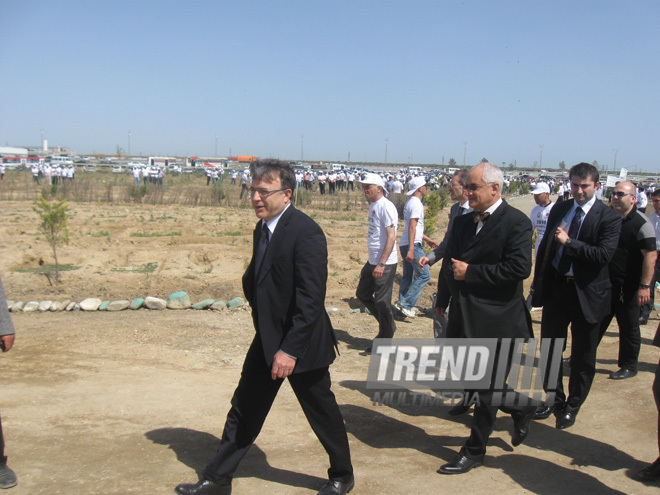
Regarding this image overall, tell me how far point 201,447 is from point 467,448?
6.22ft

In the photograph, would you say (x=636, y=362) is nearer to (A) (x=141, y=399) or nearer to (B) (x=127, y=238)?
(A) (x=141, y=399)

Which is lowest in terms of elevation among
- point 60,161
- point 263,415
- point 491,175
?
point 263,415

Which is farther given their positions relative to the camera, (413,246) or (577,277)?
(413,246)

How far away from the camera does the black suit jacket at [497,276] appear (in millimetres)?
3729

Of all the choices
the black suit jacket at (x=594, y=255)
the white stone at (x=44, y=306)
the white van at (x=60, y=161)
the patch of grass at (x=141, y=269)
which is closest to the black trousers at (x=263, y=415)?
the black suit jacket at (x=594, y=255)

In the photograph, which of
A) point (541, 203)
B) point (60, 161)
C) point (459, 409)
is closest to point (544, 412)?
point (459, 409)

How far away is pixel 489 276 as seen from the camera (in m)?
3.72

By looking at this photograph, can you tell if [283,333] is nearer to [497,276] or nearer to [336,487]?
[336,487]

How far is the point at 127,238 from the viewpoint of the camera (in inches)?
611

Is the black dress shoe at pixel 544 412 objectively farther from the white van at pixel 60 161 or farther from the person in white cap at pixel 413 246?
the white van at pixel 60 161

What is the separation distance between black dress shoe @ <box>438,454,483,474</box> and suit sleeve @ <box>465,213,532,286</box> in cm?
120

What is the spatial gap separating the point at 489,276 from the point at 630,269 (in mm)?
2759

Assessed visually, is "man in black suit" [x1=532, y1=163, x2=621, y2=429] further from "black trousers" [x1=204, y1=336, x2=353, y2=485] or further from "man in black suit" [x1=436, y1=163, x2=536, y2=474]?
"black trousers" [x1=204, y1=336, x2=353, y2=485]

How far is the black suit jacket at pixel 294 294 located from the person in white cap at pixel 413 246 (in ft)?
13.8
